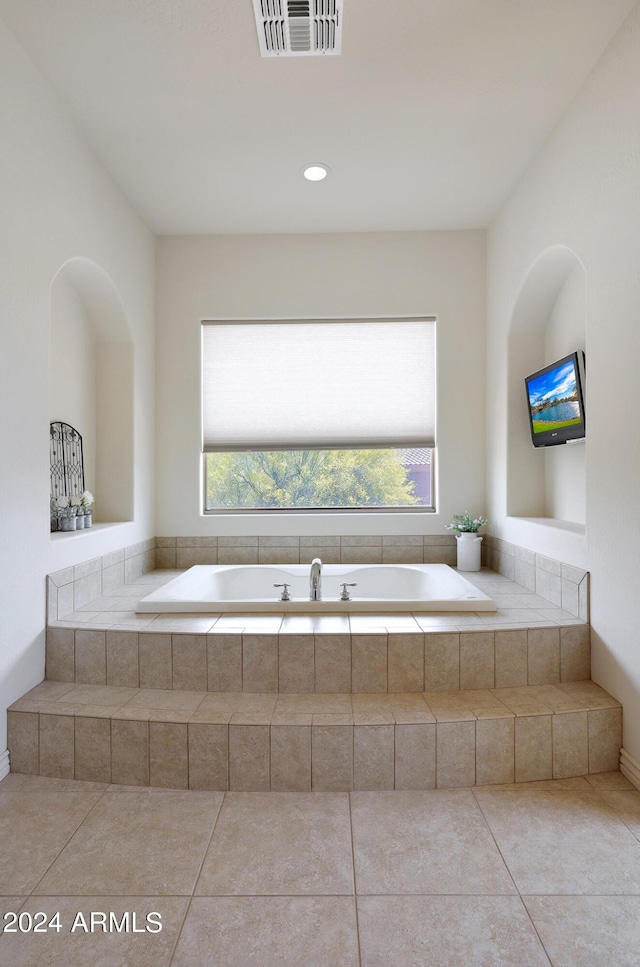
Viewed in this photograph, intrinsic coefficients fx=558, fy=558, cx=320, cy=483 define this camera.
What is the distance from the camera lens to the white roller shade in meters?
3.85

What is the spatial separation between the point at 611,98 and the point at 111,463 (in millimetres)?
3058

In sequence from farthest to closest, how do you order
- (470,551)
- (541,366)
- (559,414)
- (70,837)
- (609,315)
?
(470,551), (541,366), (559,414), (609,315), (70,837)

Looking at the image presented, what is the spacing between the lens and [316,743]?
2.05m

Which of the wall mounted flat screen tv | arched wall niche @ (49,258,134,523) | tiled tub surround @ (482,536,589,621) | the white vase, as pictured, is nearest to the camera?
tiled tub surround @ (482,536,589,621)

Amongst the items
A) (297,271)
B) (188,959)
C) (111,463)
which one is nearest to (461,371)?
(297,271)

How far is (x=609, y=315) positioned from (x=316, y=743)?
2019mm

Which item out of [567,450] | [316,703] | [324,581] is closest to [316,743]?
[316,703]

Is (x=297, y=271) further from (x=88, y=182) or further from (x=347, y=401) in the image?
(x=88, y=182)

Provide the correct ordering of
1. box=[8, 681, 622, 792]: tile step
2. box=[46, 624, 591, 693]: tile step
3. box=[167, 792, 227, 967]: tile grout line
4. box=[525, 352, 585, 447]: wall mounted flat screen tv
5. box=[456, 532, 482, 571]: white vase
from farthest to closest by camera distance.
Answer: box=[456, 532, 482, 571]: white vase < box=[525, 352, 585, 447]: wall mounted flat screen tv < box=[46, 624, 591, 693]: tile step < box=[8, 681, 622, 792]: tile step < box=[167, 792, 227, 967]: tile grout line

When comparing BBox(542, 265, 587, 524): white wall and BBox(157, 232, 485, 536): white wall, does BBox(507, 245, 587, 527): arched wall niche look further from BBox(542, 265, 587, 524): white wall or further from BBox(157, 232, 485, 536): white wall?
BBox(157, 232, 485, 536): white wall

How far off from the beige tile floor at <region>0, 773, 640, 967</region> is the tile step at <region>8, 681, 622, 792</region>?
6 cm

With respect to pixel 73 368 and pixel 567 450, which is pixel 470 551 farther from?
pixel 73 368

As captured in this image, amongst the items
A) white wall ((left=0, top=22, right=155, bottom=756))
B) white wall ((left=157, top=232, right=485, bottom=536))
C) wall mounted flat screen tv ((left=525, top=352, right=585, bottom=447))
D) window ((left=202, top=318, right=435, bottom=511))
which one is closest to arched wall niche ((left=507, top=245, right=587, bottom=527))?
wall mounted flat screen tv ((left=525, top=352, right=585, bottom=447))

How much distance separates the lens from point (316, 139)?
2709mm
